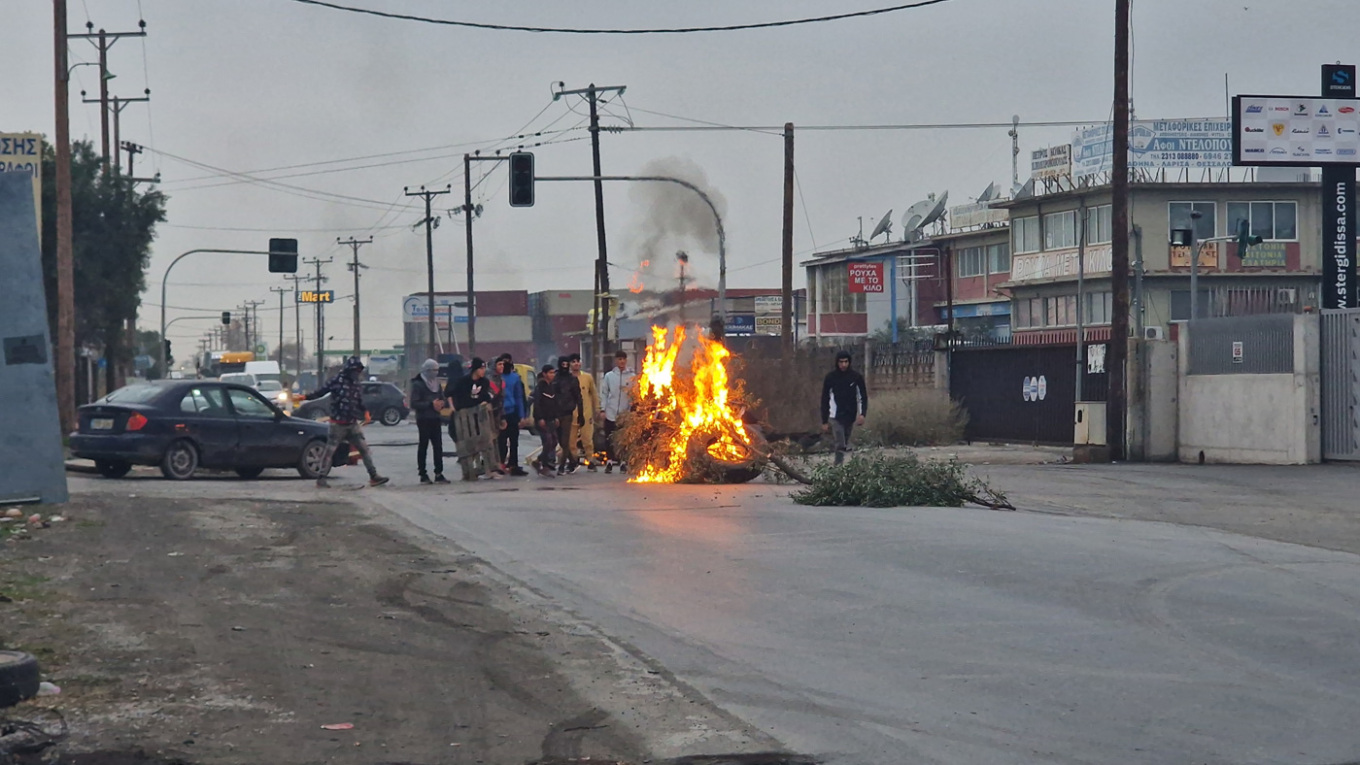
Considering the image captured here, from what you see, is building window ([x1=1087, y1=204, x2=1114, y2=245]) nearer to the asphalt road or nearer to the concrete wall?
the concrete wall

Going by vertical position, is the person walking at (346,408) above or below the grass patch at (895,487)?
above

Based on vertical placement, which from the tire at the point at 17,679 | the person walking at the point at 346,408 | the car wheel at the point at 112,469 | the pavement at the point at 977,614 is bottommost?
the pavement at the point at 977,614

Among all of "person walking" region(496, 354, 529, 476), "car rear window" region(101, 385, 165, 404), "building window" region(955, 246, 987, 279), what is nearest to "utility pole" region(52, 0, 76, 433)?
"car rear window" region(101, 385, 165, 404)

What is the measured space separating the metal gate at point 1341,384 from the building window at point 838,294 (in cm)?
5401

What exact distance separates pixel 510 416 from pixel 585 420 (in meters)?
1.58

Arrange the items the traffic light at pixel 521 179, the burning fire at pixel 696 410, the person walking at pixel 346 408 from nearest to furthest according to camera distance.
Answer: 1. the burning fire at pixel 696 410
2. the person walking at pixel 346 408
3. the traffic light at pixel 521 179

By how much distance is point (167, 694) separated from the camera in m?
6.73

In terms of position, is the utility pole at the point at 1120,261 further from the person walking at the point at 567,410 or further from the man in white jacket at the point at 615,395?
the person walking at the point at 567,410

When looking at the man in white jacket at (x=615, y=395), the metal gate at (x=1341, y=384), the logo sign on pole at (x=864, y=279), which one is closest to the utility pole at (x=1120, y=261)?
the metal gate at (x=1341, y=384)

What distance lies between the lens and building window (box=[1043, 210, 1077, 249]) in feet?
192

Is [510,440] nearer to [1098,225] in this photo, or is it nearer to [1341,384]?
[1341,384]

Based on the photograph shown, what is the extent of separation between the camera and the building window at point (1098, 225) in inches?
2228

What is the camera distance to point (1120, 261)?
83.3 ft

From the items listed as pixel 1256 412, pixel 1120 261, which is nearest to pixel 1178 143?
pixel 1120 261
